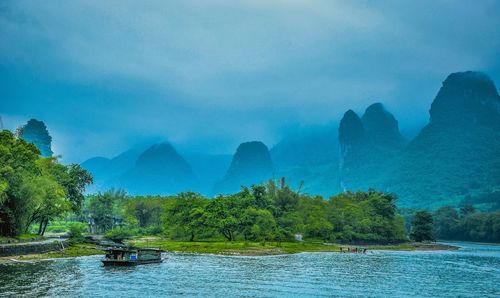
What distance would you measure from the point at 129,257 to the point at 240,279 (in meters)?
21.0

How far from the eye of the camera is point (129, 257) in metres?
66.1

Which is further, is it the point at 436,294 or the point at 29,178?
the point at 29,178

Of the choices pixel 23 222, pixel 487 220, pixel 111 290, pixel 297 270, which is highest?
pixel 487 220

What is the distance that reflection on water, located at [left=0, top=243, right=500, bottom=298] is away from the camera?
4309 cm

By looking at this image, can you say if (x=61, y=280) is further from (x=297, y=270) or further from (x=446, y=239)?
(x=446, y=239)

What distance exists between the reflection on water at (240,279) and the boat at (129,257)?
1.91 metres

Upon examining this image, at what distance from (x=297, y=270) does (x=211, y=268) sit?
10.4 m

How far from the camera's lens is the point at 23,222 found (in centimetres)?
7375

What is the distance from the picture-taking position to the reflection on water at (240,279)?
141 feet

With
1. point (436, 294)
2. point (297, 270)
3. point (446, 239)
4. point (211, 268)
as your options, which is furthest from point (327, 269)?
point (446, 239)

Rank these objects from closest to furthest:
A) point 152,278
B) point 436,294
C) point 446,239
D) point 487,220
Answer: point 436,294 → point 152,278 → point 487,220 → point 446,239

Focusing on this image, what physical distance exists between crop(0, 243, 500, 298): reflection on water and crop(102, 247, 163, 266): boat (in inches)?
75.2

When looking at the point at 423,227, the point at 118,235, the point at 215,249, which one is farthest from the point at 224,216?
the point at 423,227

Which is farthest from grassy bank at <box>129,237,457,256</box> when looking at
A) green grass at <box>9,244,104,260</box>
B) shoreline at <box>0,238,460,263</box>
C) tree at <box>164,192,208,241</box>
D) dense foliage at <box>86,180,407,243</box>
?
green grass at <box>9,244,104,260</box>
